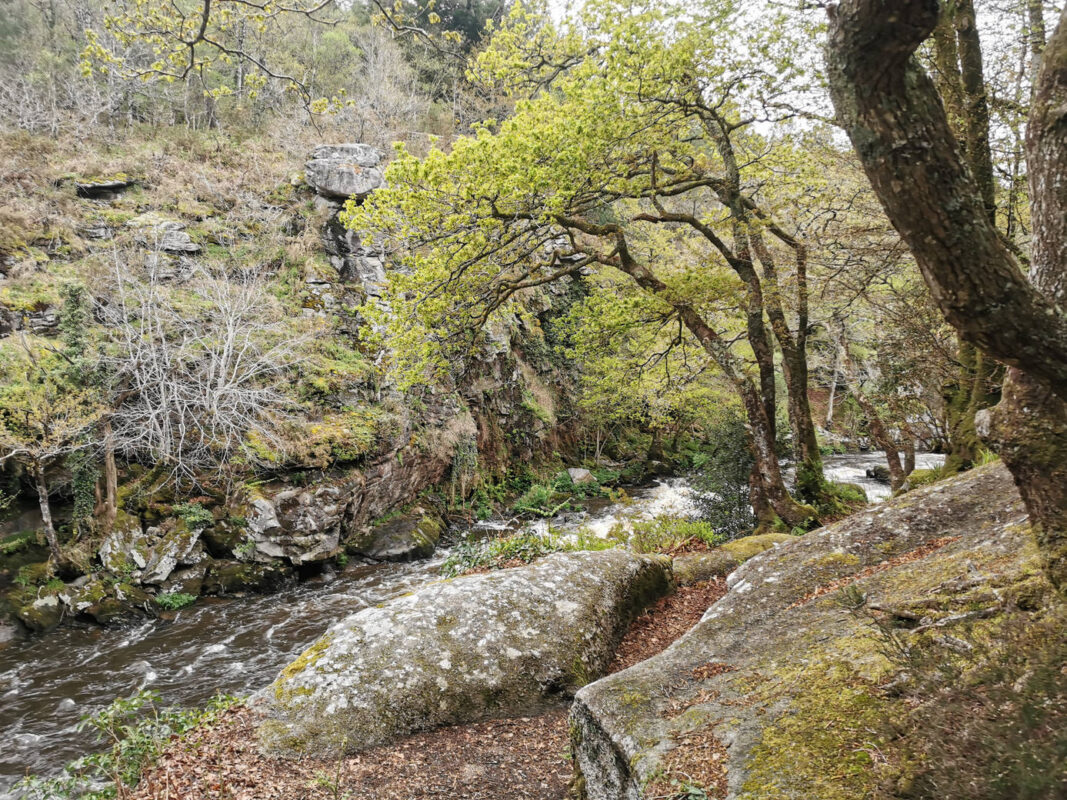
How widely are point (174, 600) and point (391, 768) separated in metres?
8.61

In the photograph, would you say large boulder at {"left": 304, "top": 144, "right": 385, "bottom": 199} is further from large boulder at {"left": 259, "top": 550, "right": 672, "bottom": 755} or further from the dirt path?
the dirt path

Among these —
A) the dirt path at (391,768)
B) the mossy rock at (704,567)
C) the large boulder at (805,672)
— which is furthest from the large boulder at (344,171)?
the large boulder at (805,672)

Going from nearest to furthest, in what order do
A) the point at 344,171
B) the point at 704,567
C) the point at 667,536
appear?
1. the point at 704,567
2. the point at 667,536
3. the point at 344,171

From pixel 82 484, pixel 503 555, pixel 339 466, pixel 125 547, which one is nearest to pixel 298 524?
pixel 339 466

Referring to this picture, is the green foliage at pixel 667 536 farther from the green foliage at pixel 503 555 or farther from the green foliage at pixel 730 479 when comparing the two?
the green foliage at pixel 503 555

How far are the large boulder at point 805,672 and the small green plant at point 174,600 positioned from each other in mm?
10255

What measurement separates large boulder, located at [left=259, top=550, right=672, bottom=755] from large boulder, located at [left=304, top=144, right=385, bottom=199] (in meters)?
18.6

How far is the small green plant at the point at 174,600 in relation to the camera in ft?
34.1

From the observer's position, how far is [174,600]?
34.5 ft

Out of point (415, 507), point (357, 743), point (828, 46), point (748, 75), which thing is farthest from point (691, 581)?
point (415, 507)

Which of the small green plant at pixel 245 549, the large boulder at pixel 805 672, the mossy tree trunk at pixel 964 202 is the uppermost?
Answer: the mossy tree trunk at pixel 964 202

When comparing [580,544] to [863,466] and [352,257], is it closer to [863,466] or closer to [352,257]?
[352,257]

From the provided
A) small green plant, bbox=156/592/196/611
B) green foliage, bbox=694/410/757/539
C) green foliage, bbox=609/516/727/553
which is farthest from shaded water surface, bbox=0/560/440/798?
green foliage, bbox=694/410/757/539

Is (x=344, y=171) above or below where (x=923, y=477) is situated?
above
